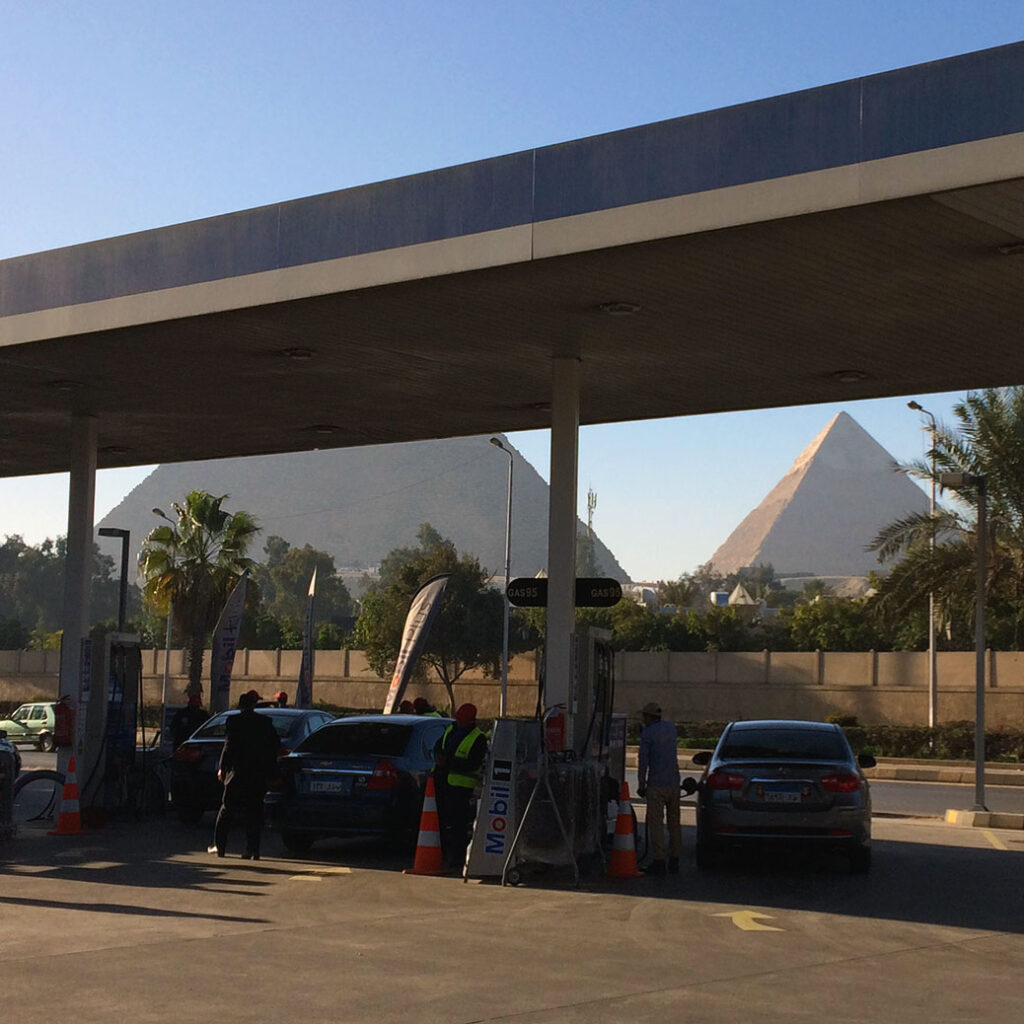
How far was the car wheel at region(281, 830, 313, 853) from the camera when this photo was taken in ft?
52.9

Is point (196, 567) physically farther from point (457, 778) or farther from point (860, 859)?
point (860, 859)

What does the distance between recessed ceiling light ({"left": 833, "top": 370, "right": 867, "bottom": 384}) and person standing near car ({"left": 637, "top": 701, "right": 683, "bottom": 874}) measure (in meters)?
4.88

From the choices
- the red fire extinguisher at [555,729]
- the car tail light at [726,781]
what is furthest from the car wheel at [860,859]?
the red fire extinguisher at [555,729]

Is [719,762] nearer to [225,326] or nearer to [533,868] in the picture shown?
[533,868]

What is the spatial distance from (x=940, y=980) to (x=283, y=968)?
3998mm

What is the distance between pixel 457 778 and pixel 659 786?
2003 mm

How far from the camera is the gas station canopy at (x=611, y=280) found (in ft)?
37.0

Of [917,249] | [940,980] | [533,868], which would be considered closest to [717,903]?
[533,868]

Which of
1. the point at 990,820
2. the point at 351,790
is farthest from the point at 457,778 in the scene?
the point at 990,820

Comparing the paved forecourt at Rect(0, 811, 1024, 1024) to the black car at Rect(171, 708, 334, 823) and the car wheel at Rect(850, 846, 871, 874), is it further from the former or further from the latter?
the black car at Rect(171, 708, 334, 823)

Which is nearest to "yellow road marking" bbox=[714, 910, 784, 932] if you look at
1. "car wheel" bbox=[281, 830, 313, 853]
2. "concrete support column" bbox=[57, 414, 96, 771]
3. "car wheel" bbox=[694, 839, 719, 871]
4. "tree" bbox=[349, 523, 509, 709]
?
"car wheel" bbox=[694, 839, 719, 871]

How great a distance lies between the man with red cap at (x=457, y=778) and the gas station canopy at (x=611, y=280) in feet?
13.4

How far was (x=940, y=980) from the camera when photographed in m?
9.39

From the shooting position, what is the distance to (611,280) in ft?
44.8
